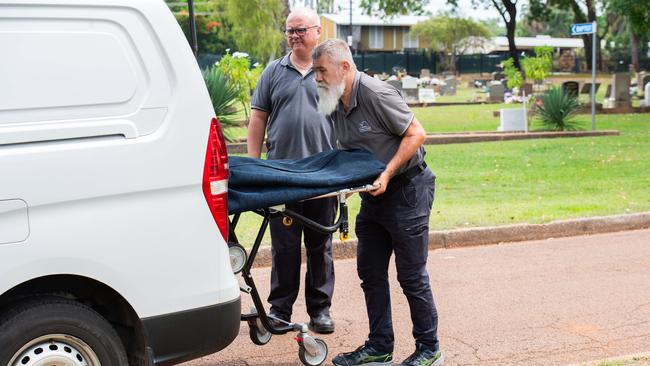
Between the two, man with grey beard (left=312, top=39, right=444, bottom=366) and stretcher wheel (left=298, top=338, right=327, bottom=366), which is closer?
man with grey beard (left=312, top=39, right=444, bottom=366)

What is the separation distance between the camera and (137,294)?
4188mm

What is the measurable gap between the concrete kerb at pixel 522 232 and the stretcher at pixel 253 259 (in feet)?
10.5

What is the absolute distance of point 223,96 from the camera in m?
17.7

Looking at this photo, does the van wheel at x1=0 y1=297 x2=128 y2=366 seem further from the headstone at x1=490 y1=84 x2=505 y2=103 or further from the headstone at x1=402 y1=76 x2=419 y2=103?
the headstone at x1=490 y1=84 x2=505 y2=103

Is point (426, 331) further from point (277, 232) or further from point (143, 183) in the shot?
point (143, 183)

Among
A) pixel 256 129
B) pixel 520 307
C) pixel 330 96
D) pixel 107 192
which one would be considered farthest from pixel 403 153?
pixel 520 307

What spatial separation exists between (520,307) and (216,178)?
341 centimetres

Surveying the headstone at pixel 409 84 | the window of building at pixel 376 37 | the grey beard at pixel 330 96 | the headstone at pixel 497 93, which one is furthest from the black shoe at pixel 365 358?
the window of building at pixel 376 37

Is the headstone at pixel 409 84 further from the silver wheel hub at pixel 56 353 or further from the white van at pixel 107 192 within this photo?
the silver wheel hub at pixel 56 353

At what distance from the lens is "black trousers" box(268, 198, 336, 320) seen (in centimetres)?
630

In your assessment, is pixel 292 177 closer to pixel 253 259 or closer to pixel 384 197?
pixel 253 259

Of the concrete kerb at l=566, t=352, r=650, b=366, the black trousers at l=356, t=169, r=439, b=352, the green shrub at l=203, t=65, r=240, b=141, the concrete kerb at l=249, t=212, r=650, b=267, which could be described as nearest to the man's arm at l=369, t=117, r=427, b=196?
the black trousers at l=356, t=169, r=439, b=352

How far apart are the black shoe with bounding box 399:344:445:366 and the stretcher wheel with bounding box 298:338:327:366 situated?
46cm

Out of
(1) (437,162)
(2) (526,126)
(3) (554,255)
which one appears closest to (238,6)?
(2) (526,126)
